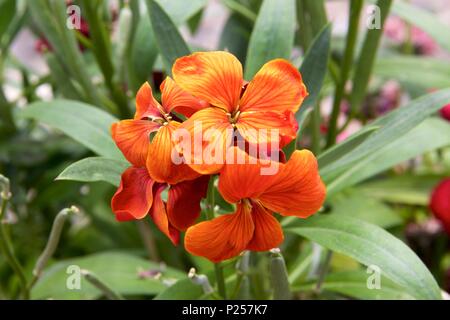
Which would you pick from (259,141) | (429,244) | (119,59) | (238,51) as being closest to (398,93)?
(429,244)

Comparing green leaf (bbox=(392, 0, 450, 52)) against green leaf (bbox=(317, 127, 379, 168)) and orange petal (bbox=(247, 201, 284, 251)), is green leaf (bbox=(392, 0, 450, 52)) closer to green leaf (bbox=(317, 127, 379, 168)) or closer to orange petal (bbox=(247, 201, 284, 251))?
green leaf (bbox=(317, 127, 379, 168))

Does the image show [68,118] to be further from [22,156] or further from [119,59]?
[22,156]

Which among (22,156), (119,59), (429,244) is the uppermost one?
(119,59)

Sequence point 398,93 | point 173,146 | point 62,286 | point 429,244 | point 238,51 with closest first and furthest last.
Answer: point 173,146 < point 62,286 < point 238,51 < point 429,244 < point 398,93

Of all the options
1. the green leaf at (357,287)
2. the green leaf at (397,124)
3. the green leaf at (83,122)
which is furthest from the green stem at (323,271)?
the green leaf at (83,122)

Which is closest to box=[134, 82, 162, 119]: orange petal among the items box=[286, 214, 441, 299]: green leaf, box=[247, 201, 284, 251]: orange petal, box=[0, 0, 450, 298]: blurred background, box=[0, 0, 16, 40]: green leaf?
box=[247, 201, 284, 251]: orange petal

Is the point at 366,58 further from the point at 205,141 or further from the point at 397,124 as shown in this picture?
the point at 205,141
